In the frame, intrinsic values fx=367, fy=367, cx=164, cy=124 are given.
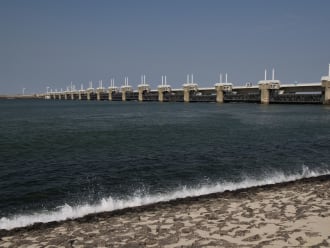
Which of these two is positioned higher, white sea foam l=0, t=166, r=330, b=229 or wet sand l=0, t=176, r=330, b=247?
wet sand l=0, t=176, r=330, b=247

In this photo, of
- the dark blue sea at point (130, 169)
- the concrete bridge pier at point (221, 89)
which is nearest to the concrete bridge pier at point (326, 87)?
the concrete bridge pier at point (221, 89)

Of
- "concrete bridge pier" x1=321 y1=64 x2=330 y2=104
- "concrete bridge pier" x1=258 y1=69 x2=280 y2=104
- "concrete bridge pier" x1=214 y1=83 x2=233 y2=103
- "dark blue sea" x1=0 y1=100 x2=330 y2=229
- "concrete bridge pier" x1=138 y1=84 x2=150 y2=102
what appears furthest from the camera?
"concrete bridge pier" x1=138 y1=84 x2=150 y2=102

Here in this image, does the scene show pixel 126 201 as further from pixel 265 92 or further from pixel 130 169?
pixel 265 92

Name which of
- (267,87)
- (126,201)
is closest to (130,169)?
(126,201)

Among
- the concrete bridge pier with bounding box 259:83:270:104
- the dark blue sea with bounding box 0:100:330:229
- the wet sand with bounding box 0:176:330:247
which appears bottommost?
the dark blue sea with bounding box 0:100:330:229

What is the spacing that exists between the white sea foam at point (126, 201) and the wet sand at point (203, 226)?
0.83 m

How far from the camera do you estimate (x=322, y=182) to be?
15172mm

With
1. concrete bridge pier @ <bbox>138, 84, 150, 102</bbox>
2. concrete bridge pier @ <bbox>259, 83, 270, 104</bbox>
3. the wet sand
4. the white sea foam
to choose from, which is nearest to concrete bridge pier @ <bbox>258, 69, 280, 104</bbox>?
concrete bridge pier @ <bbox>259, 83, 270, 104</bbox>

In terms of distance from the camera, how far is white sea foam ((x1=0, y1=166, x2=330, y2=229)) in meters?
11.9

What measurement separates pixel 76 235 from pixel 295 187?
8.86 m

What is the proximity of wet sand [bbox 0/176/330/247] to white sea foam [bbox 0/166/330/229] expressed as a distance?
83cm

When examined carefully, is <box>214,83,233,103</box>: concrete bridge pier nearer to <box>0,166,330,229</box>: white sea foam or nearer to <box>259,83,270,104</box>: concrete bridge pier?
<box>259,83,270,104</box>: concrete bridge pier

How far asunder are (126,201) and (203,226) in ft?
15.4

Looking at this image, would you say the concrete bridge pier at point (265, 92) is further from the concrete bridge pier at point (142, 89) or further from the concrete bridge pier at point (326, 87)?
the concrete bridge pier at point (142, 89)
